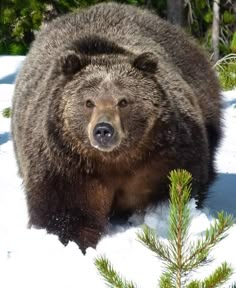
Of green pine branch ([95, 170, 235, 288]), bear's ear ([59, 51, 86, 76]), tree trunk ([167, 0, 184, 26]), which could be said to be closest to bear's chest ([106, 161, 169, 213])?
bear's ear ([59, 51, 86, 76])

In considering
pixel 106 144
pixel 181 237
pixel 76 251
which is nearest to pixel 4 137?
pixel 76 251

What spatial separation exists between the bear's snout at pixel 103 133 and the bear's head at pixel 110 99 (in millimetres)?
24

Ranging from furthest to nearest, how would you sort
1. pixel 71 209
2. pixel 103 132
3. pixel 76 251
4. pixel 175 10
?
pixel 175 10 < pixel 71 209 < pixel 76 251 < pixel 103 132

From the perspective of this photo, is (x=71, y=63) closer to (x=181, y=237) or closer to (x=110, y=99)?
(x=110, y=99)

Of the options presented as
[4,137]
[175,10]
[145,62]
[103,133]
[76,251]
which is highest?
[145,62]

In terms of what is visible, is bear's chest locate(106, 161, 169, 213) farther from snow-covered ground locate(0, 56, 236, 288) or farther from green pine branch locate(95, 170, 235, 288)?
green pine branch locate(95, 170, 235, 288)

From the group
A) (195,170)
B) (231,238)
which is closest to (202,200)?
(195,170)

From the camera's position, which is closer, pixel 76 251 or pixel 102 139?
pixel 102 139

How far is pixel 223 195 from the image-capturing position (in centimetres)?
689

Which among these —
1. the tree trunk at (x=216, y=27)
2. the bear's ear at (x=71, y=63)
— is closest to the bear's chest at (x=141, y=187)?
the bear's ear at (x=71, y=63)

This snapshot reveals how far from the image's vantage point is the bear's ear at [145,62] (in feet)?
18.5

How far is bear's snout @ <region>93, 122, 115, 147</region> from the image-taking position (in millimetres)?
4945

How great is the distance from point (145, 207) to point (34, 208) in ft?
2.70

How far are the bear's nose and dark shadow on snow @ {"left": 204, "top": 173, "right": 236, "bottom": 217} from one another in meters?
1.48
